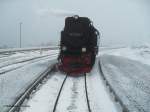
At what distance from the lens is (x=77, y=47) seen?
22.9 meters

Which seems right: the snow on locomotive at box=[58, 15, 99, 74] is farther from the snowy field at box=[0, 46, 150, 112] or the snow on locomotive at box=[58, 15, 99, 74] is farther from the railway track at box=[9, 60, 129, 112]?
the railway track at box=[9, 60, 129, 112]

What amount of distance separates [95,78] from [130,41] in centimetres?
11877

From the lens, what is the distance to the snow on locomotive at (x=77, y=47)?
22766mm

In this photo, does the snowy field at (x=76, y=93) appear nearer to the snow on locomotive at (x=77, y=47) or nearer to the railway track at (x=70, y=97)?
the railway track at (x=70, y=97)

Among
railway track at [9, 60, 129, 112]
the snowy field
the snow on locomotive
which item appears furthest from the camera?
the snow on locomotive

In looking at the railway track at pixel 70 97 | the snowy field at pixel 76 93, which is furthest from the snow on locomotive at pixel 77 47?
the railway track at pixel 70 97

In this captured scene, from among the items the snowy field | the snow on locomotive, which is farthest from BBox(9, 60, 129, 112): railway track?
the snow on locomotive

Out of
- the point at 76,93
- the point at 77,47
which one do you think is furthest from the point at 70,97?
the point at 77,47

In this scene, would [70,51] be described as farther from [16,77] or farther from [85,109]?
[85,109]

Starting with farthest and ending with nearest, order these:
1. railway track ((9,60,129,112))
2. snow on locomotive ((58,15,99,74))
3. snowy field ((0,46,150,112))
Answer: snow on locomotive ((58,15,99,74))
snowy field ((0,46,150,112))
railway track ((9,60,129,112))

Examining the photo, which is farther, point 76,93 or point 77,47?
point 77,47

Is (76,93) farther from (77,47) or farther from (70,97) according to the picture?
(77,47)

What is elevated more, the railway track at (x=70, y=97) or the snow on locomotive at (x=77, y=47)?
the snow on locomotive at (x=77, y=47)

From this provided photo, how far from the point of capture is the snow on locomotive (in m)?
22.8
